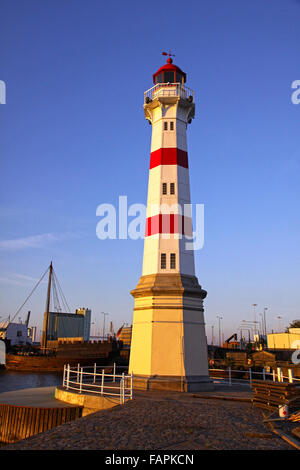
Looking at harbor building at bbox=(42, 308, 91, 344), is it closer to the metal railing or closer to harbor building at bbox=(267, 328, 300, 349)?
harbor building at bbox=(267, 328, 300, 349)

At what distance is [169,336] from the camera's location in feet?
64.5

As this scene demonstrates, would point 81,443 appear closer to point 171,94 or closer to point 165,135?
point 165,135

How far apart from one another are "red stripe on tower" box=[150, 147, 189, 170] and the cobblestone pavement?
14.9 meters

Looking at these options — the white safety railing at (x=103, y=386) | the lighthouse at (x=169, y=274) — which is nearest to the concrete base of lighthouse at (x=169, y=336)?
the lighthouse at (x=169, y=274)

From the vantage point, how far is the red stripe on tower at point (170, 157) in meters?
23.0

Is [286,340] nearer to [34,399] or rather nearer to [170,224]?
[170,224]

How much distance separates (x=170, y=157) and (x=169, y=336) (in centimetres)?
1127

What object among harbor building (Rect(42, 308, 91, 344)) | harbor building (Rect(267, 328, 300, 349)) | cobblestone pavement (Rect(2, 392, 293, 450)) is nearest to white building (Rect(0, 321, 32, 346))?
harbor building (Rect(42, 308, 91, 344))

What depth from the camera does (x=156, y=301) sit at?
20.2 m

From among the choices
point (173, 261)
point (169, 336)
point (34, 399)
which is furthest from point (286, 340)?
point (34, 399)

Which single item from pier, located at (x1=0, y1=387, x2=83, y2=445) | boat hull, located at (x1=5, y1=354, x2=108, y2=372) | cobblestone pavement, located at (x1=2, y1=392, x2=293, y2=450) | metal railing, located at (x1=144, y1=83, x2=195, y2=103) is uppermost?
metal railing, located at (x1=144, y1=83, x2=195, y2=103)

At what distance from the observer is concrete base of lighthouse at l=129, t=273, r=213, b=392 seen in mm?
19078

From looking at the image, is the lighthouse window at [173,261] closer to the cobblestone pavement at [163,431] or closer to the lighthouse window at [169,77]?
the cobblestone pavement at [163,431]
